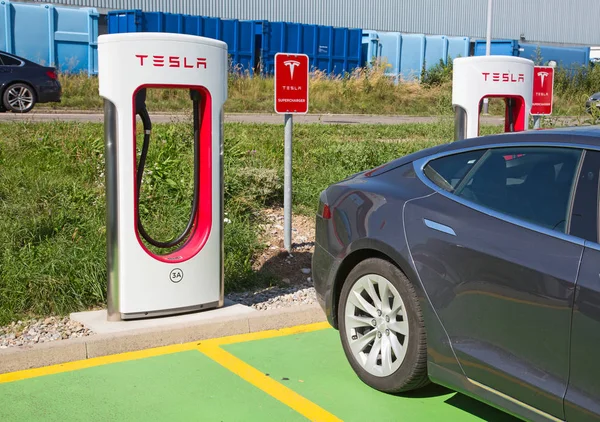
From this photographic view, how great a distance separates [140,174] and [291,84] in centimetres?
212

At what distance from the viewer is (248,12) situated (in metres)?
38.5

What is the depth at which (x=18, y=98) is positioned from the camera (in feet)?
61.0

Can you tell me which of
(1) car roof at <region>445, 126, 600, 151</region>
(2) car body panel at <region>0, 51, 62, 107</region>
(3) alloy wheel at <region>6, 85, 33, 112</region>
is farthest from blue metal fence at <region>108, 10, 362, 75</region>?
(1) car roof at <region>445, 126, 600, 151</region>

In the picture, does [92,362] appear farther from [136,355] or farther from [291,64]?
[291,64]

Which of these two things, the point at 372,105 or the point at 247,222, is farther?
the point at 372,105

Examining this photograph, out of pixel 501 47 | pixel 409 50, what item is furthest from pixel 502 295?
pixel 501 47

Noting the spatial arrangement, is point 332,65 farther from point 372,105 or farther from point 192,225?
point 192,225

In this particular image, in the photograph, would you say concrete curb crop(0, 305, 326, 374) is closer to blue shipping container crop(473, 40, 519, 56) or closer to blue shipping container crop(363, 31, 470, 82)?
blue shipping container crop(363, 31, 470, 82)

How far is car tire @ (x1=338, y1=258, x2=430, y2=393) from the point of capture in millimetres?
4410

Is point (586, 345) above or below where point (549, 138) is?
below

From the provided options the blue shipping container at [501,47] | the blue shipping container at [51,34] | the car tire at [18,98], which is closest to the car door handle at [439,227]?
the car tire at [18,98]

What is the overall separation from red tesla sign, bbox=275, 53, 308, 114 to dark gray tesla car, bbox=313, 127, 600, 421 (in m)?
2.36

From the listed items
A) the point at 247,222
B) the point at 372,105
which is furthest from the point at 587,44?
the point at 247,222

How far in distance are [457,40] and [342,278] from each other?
35015 millimetres
